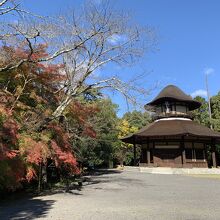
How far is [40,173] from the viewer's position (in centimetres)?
1571

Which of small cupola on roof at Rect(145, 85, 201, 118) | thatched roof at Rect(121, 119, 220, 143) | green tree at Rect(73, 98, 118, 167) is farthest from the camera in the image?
small cupola on roof at Rect(145, 85, 201, 118)

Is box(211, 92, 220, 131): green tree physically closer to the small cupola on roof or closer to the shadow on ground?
the small cupola on roof

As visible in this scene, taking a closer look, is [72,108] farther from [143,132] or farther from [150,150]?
[150,150]

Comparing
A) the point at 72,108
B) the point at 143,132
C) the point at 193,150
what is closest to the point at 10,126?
the point at 72,108

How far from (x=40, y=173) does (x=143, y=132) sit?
1766cm

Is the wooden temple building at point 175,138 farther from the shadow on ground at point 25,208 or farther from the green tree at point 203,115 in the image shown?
the shadow on ground at point 25,208

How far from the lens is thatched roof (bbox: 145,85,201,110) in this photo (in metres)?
34.3

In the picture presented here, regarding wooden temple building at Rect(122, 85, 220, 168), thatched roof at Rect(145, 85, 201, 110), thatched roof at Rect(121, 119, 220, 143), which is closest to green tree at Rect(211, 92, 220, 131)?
thatched roof at Rect(145, 85, 201, 110)

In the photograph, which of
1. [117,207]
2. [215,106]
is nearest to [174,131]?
[117,207]

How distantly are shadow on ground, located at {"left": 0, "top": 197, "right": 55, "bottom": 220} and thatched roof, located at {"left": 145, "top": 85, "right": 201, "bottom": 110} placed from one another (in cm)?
2311

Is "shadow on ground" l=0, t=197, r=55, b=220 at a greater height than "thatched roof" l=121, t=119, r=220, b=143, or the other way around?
"thatched roof" l=121, t=119, r=220, b=143

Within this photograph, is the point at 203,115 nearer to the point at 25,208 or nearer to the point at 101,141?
the point at 101,141

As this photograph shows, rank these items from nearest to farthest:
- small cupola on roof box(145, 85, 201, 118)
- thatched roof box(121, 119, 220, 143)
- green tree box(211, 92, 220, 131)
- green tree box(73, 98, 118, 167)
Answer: thatched roof box(121, 119, 220, 143) < green tree box(73, 98, 118, 167) < small cupola on roof box(145, 85, 201, 118) < green tree box(211, 92, 220, 131)

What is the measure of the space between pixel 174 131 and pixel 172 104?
5.47 meters
